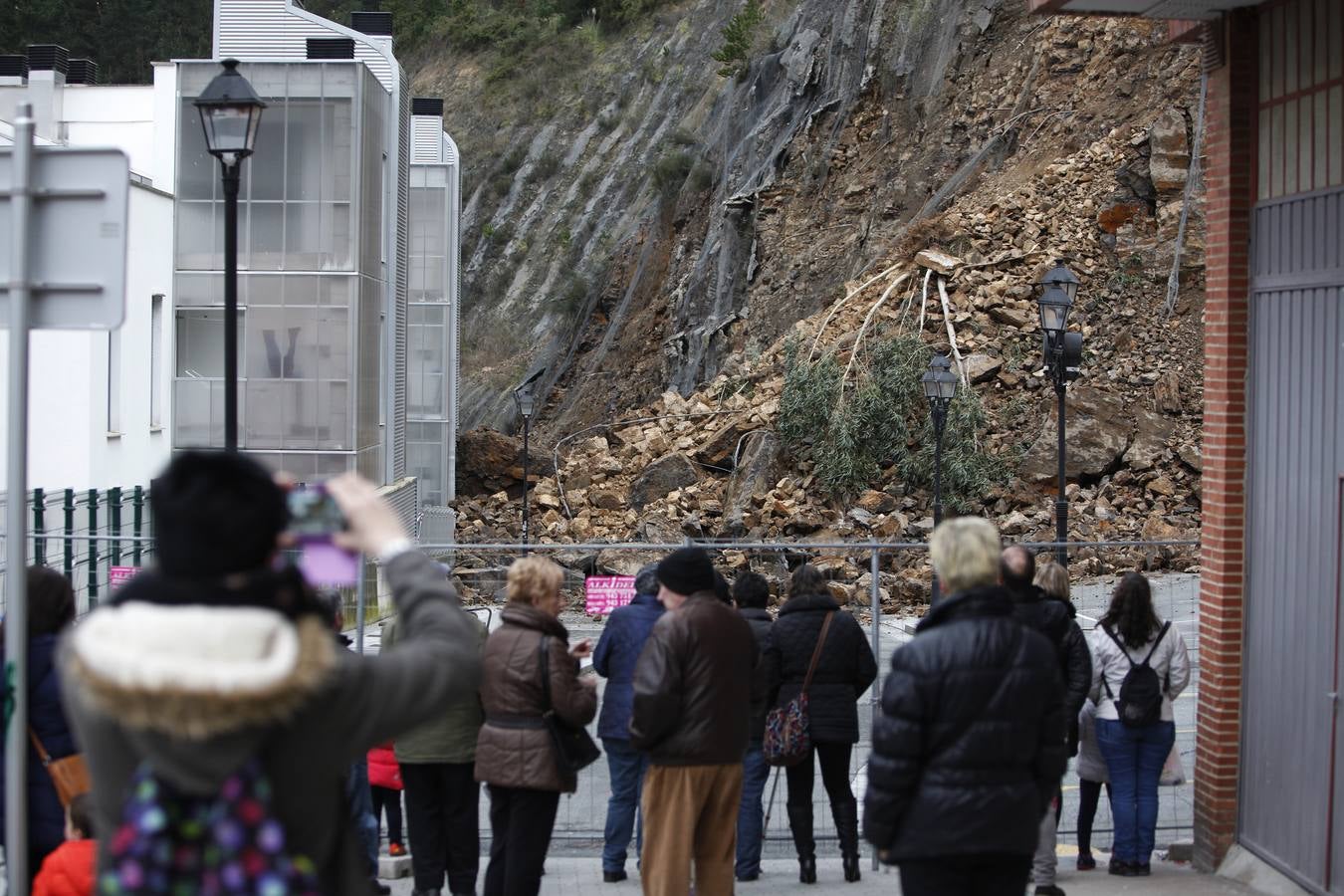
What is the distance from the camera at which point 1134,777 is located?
25.5 feet

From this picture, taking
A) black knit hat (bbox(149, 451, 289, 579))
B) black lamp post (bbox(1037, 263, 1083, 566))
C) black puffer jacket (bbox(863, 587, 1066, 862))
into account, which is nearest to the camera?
black knit hat (bbox(149, 451, 289, 579))

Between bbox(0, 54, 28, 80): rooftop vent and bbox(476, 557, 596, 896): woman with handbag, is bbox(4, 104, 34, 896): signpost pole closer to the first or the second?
bbox(476, 557, 596, 896): woman with handbag

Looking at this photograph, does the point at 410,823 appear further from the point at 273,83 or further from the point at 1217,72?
the point at 273,83

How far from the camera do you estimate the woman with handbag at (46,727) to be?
5.06 metres

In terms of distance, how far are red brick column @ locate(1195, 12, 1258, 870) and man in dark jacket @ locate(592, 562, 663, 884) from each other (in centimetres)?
306

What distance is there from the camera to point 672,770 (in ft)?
19.9

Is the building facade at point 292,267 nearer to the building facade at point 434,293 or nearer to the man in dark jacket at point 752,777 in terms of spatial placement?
the building facade at point 434,293

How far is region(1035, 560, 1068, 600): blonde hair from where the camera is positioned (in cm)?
735

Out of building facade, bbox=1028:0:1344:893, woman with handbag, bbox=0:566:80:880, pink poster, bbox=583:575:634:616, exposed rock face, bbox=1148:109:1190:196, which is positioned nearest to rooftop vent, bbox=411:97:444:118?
exposed rock face, bbox=1148:109:1190:196

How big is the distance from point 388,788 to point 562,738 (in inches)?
81.1

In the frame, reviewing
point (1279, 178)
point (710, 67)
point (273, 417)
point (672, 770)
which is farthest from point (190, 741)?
point (710, 67)

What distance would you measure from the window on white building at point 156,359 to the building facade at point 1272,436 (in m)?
18.5

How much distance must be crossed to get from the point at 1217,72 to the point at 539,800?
532 cm

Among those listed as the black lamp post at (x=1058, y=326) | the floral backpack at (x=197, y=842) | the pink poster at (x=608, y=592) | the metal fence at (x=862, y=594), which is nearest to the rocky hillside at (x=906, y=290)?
the metal fence at (x=862, y=594)
